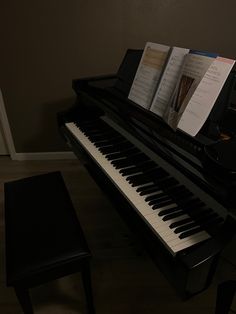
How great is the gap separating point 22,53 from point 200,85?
1.71 m

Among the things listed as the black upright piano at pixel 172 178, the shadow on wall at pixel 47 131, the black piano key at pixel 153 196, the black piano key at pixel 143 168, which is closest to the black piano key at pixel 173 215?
the black upright piano at pixel 172 178

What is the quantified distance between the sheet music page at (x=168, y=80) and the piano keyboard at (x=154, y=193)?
23 cm

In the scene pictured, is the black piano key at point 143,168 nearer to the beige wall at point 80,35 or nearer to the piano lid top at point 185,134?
the piano lid top at point 185,134

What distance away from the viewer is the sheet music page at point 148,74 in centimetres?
117

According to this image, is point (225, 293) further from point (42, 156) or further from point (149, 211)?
point (42, 156)

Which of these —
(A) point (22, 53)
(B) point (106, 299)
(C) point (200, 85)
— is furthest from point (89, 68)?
(B) point (106, 299)

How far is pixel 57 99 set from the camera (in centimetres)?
234

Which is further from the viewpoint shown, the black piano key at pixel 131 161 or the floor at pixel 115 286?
the floor at pixel 115 286

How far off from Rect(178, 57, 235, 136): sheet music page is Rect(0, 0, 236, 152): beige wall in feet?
4.48

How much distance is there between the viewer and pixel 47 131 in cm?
249

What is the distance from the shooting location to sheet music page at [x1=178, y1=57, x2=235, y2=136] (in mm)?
894

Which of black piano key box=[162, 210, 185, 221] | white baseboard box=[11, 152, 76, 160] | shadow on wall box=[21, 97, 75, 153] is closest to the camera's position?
black piano key box=[162, 210, 185, 221]

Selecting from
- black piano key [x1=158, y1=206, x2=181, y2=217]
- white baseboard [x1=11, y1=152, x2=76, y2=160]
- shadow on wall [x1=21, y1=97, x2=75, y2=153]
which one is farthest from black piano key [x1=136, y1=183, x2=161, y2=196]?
white baseboard [x1=11, y1=152, x2=76, y2=160]

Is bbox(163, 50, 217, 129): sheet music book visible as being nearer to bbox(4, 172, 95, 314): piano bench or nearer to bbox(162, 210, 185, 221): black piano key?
bbox(162, 210, 185, 221): black piano key
